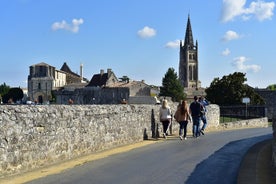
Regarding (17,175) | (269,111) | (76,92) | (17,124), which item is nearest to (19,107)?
(17,124)

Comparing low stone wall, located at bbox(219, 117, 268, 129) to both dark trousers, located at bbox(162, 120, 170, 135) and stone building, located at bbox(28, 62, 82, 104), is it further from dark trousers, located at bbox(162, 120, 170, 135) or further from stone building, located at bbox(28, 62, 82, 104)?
stone building, located at bbox(28, 62, 82, 104)

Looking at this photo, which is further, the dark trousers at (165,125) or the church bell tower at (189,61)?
the church bell tower at (189,61)

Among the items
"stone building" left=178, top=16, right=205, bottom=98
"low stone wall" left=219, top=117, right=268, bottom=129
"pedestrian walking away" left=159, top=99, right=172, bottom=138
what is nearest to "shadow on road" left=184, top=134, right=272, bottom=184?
"pedestrian walking away" left=159, top=99, right=172, bottom=138

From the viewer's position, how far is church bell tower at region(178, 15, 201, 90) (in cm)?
17988

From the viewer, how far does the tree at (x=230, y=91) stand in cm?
6894

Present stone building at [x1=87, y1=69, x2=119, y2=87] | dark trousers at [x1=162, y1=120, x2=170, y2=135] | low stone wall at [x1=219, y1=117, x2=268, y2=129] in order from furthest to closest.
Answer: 1. stone building at [x1=87, y1=69, x2=119, y2=87]
2. low stone wall at [x1=219, y1=117, x2=268, y2=129]
3. dark trousers at [x1=162, y1=120, x2=170, y2=135]

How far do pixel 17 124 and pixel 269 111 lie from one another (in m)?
47.5

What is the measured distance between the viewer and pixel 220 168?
997 cm

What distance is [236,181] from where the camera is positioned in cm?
835

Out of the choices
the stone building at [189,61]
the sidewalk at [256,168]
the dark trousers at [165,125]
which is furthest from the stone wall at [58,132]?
the stone building at [189,61]

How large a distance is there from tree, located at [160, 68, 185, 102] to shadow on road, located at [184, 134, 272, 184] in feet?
296

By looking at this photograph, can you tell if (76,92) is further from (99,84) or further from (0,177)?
(0,177)

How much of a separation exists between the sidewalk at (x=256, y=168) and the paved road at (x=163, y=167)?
205 mm

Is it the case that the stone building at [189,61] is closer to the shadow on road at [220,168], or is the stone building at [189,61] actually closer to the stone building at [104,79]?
the stone building at [104,79]
